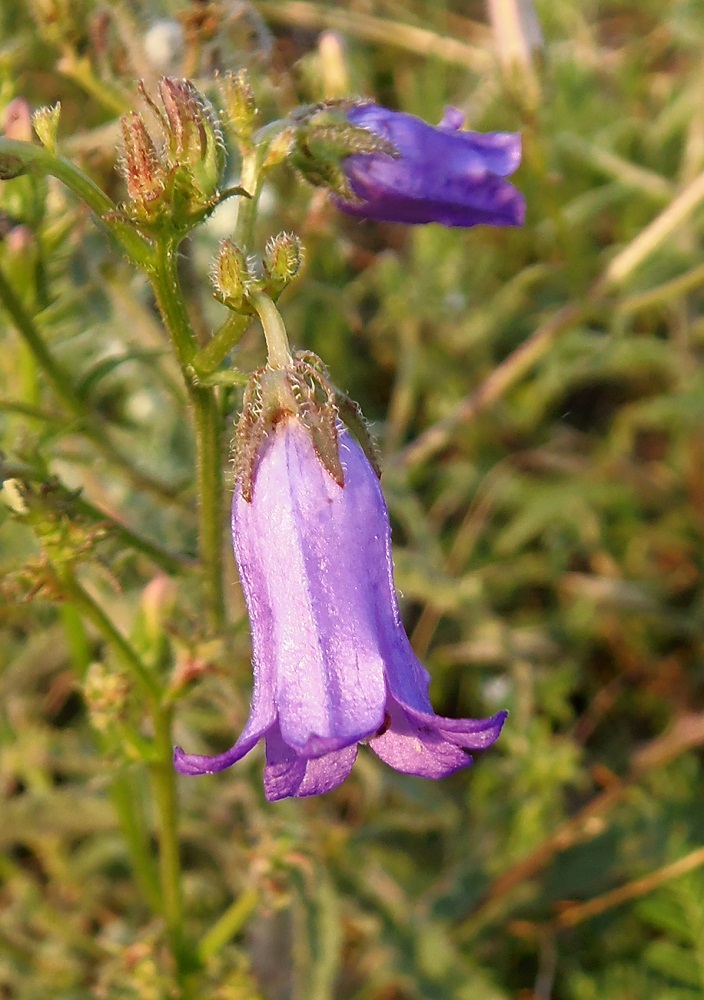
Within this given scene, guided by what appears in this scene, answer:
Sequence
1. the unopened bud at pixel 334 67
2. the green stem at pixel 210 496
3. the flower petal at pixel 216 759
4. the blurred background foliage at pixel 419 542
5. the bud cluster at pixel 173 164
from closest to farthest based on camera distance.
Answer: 1. the flower petal at pixel 216 759
2. the bud cluster at pixel 173 164
3. the green stem at pixel 210 496
4. the blurred background foliage at pixel 419 542
5. the unopened bud at pixel 334 67

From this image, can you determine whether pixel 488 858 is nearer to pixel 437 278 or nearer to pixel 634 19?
pixel 437 278

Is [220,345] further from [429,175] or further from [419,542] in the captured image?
[419,542]

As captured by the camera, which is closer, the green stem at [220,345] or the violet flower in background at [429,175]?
the green stem at [220,345]

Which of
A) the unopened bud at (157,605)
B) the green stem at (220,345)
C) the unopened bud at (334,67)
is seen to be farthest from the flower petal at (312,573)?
the unopened bud at (334,67)

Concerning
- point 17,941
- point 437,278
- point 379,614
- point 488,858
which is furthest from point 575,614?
point 379,614

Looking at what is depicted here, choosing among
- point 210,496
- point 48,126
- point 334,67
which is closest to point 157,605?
point 210,496

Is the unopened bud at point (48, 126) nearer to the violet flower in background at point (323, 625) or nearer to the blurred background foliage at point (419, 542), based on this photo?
the blurred background foliage at point (419, 542)
